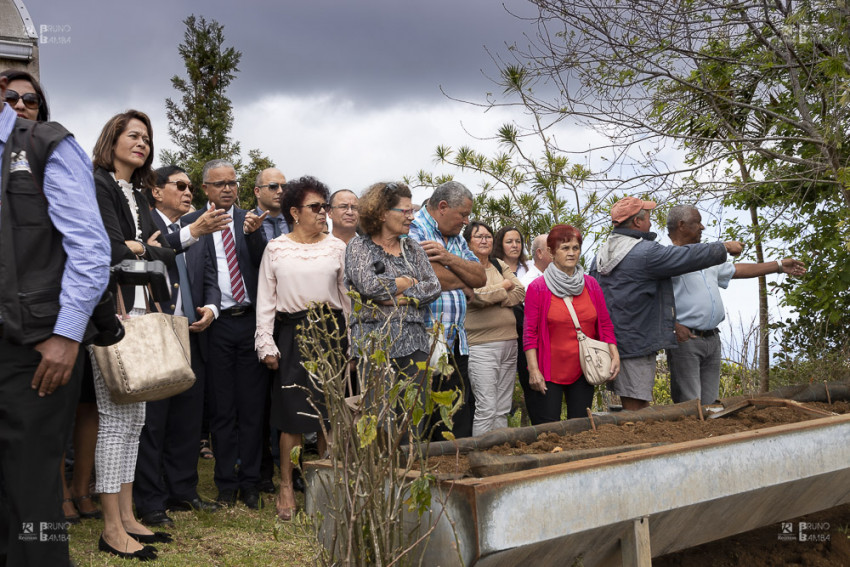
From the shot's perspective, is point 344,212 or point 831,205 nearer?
point 344,212

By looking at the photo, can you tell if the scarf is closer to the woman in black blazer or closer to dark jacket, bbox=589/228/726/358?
dark jacket, bbox=589/228/726/358

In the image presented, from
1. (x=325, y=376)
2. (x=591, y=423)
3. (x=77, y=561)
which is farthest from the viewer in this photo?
(x=591, y=423)

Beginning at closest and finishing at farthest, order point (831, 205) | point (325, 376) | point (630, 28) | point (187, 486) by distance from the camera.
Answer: point (325, 376) < point (187, 486) < point (630, 28) < point (831, 205)

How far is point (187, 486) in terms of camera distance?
5.04 metres

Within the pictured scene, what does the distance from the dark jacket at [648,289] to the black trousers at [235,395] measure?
252 centimetres

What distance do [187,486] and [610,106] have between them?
526 centimetres

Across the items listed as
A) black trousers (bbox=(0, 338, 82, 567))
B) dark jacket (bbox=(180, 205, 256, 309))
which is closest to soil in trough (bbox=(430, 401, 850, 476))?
black trousers (bbox=(0, 338, 82, 567))

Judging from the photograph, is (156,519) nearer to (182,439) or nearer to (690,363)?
(182,439)

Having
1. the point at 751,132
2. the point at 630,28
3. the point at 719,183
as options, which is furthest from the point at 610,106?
the point at 751,132

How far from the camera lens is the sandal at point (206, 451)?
23.4 ft

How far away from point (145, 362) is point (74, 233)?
975 millimetres

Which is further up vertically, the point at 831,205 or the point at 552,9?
the point at 552,9

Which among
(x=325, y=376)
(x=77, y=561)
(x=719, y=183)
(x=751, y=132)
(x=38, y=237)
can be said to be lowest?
(x=77, y=561)

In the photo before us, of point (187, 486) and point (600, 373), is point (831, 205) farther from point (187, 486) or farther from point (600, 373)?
point (187, 486)
